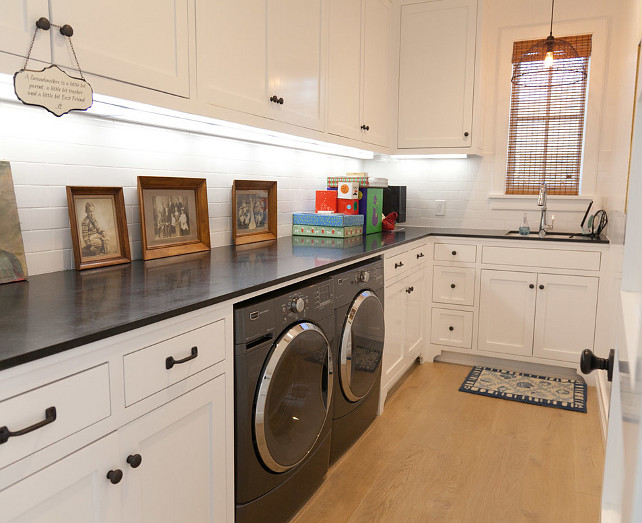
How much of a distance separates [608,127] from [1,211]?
351 cm

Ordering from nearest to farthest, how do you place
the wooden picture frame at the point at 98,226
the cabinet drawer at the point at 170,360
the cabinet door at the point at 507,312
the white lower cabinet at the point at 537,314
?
the cabinet drawer at the point at 170,360 → the wooden picture frame at the point at 98,226 → the white lower cabinet at the point at 537,314 → the cabinet door at the point at 507,312

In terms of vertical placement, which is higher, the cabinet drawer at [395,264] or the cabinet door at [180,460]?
the cabinet drawer at [395,264]

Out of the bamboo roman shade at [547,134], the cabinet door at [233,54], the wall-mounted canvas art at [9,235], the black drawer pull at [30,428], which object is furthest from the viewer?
the bamboo roman shade at [547,134]

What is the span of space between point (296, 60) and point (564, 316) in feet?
7.41

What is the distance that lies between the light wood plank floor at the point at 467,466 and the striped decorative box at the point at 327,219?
1055 mm

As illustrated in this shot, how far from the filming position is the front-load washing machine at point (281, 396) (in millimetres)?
1584

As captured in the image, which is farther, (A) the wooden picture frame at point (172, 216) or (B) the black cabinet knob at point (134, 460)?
(A) the wooden picture frame at point (172, 216)

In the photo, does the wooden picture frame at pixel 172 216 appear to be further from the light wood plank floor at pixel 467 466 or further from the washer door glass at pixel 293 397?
the light wood plank floor at pixel 467 466

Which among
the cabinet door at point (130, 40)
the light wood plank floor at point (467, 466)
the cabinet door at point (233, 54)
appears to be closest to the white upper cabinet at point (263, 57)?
the cabinet door at point (233, 54)

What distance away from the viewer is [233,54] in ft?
6.69

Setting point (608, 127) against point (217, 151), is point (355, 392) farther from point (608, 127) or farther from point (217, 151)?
point (608, 127)

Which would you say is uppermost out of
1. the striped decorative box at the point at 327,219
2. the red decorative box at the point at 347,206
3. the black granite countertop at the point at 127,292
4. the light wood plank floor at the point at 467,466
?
the red decorative box at the point at 347,206

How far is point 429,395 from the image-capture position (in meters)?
3.15

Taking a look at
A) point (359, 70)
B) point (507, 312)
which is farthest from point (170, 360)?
point (507, 312)
